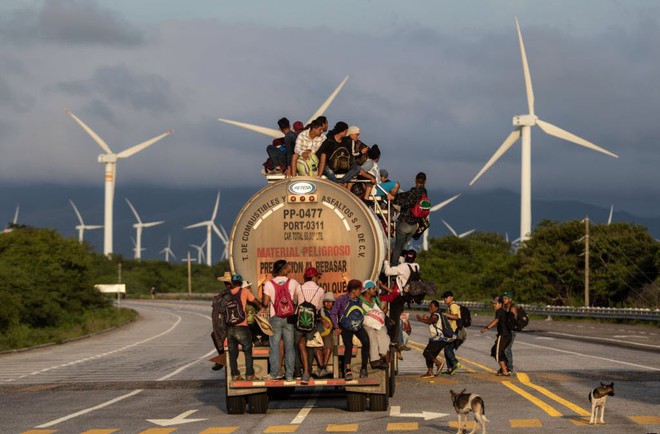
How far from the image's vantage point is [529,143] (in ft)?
291

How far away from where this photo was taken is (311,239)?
60.7ft

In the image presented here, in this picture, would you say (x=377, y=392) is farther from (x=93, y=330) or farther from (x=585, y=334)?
(x=93, y=330)

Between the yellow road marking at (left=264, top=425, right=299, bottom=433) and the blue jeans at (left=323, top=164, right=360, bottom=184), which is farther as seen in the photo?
the blue jeans at (left=323, top=164, right=360, bottom=184)

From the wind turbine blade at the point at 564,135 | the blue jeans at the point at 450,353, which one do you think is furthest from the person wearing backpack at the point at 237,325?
the wind turbine blade at the point at 564,135

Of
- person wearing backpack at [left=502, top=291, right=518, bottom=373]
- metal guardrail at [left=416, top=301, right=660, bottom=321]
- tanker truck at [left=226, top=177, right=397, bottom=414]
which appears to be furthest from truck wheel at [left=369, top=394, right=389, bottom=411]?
metal guardrail at [left=416, top=301, right=660, bottom=321]

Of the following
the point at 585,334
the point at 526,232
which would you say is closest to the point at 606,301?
the point at 526,232

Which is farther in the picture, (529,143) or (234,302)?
(529,143)

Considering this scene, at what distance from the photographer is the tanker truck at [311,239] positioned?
18516mm

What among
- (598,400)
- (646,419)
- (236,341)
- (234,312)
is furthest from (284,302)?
(646,419)

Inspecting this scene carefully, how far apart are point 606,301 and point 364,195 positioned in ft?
209

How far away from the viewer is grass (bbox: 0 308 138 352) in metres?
49.9

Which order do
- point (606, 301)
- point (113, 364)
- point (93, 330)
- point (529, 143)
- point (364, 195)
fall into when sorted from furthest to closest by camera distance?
point (529, 143)
point (606, 301)
point (93, 330)
point (113, 364)
point (364, 195)

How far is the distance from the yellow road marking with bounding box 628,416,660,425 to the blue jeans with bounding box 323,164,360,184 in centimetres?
566

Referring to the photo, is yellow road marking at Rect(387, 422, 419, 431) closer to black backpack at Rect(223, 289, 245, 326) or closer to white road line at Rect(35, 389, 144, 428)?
black backpack at Rect(223, 289, 245, 326)
